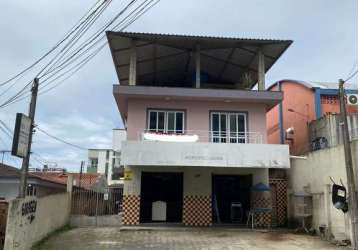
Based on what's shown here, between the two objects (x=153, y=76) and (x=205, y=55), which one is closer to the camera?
(x=205, y=55)

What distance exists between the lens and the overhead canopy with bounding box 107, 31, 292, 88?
683 inches

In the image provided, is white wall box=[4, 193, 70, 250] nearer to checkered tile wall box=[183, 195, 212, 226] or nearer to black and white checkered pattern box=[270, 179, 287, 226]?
checkered tile wall box=[183, 195, 212, 226]

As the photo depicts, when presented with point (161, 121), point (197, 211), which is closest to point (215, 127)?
point (161, 121)

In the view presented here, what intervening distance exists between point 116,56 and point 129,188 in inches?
262

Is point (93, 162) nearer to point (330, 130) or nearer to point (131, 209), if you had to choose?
point (131, 209)

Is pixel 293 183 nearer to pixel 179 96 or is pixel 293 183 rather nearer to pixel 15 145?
pixel 179 96

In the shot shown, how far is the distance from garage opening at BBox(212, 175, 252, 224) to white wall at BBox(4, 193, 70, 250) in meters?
7.15

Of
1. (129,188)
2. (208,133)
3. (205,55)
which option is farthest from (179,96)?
(129,188)

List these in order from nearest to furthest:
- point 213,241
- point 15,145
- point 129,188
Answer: point 15,145 < point 213,241 < point 129,188

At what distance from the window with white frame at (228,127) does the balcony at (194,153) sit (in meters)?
2.18

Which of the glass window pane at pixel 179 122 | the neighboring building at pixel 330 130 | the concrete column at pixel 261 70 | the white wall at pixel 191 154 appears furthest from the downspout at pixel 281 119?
the glass window pane at pixel 179 122

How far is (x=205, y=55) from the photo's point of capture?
1933 centimetres

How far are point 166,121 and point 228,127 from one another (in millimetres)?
2943

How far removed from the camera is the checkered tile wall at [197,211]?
16869 mm
